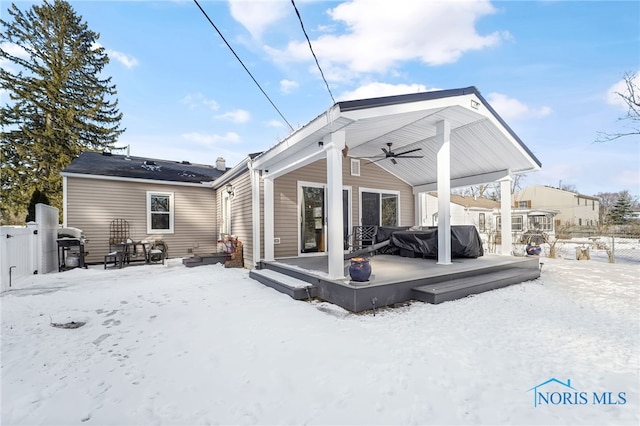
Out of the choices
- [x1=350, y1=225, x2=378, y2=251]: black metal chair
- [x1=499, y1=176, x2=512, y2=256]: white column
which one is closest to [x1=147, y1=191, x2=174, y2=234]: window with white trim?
[x1=350, y1=225, x2=378, y2=251]: black metal chair

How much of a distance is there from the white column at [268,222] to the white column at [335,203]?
2.52 m

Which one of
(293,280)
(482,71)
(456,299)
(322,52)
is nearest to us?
(456,299)

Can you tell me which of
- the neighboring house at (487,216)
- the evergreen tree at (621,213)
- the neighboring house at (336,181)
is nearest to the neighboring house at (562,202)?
the evergreen tree at (621,213)

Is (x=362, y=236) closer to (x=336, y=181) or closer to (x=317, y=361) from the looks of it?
(x=336, y=181)

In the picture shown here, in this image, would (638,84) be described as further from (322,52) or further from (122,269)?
(122,269)

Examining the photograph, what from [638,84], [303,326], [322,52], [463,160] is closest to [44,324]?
[303,326]

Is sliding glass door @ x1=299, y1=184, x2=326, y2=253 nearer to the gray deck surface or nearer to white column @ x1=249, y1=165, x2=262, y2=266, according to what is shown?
white column @ x1=249, y1=165, x2=262, y2=266

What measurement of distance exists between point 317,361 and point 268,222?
429 centimetres

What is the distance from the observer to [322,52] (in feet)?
19.8

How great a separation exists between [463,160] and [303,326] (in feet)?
19.5

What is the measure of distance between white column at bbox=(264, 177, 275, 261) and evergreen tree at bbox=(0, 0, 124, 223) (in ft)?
43.9

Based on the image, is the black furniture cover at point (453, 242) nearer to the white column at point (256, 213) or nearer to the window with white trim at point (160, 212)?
the white column at point (256, 213)

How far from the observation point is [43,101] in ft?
47.0

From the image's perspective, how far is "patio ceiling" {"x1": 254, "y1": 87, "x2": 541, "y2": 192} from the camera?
4.18 m
